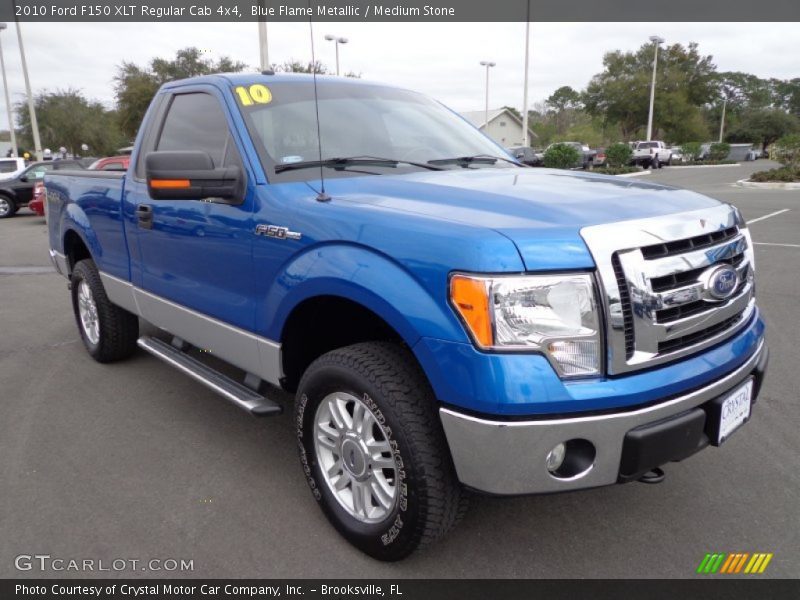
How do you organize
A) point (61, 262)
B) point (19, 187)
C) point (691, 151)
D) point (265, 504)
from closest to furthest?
point (265, 504) → point (61, 262) → point (19, 187) → point (691, 151)

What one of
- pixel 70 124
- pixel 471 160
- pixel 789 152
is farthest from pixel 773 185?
pixel 70 124

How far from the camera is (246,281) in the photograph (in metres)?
2.95

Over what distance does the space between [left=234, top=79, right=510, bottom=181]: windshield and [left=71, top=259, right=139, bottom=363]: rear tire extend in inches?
88.4

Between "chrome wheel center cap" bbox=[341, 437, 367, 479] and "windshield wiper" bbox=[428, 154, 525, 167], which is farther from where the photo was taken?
"windshield wiper" bbox=[428, 154, 525, 167]

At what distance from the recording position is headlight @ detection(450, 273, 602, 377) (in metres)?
1.99

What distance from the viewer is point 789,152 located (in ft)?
77.5

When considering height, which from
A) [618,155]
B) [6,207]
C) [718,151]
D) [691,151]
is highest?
[618,155]

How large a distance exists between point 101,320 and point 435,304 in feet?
11.6

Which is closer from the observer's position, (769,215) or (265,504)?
(265,504)

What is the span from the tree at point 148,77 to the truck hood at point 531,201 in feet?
92.6

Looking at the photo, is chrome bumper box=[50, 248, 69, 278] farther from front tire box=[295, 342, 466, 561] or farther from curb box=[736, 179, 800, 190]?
curb box=[736, 179, 800, 190]

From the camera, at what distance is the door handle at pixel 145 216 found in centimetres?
368

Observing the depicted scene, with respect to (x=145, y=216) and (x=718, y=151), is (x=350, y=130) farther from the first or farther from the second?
(x=718, y=151)

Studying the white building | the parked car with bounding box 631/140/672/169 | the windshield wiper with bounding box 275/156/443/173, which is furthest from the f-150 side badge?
the white building
